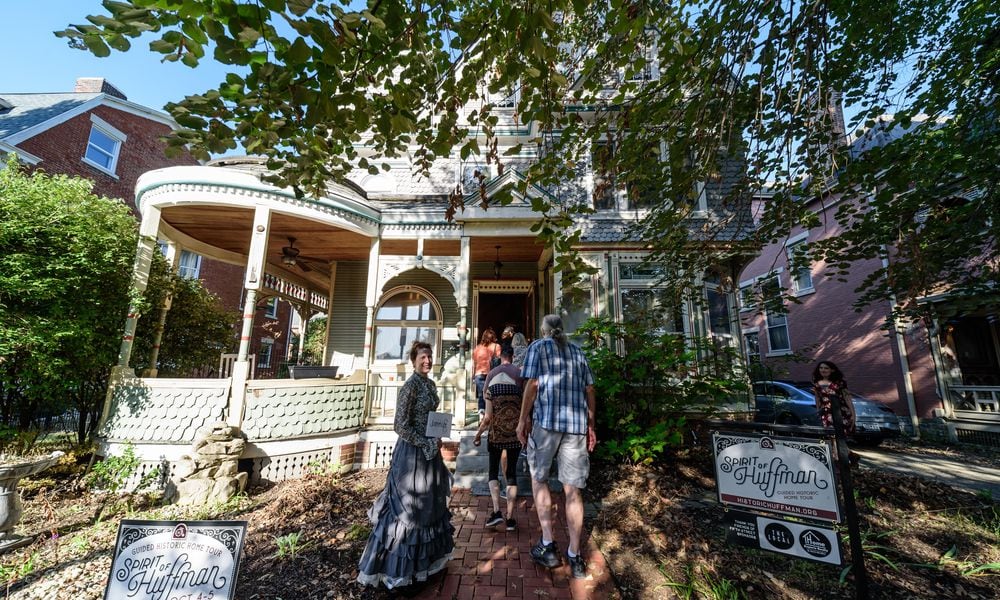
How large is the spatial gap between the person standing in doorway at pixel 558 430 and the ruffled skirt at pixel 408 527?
2.63ft

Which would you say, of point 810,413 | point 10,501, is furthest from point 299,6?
point 810,413

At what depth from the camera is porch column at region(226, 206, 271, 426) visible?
559 cm

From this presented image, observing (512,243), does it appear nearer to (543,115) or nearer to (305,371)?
(305,371)

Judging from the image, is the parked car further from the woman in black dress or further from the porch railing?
the woman in black dress

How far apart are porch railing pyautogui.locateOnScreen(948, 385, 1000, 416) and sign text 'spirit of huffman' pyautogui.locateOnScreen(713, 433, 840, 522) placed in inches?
473

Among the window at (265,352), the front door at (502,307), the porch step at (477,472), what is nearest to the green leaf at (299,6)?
the porch step at (477,472)

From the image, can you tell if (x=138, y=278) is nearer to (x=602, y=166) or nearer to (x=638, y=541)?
(x=602, y=166)

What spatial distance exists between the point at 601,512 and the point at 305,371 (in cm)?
510

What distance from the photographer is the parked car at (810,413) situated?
8.81 metres

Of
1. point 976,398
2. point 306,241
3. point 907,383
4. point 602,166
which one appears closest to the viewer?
point 602,166

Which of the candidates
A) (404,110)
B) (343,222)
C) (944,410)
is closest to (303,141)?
A: (404,110)

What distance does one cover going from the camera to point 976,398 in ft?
30.9

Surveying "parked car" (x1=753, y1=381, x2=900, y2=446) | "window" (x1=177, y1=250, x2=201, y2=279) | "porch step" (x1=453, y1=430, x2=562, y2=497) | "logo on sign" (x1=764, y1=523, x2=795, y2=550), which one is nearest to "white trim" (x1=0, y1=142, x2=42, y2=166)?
"window" (x1=177, y1=250, x2=201, y2=279)

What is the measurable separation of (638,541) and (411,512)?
2.15 m
